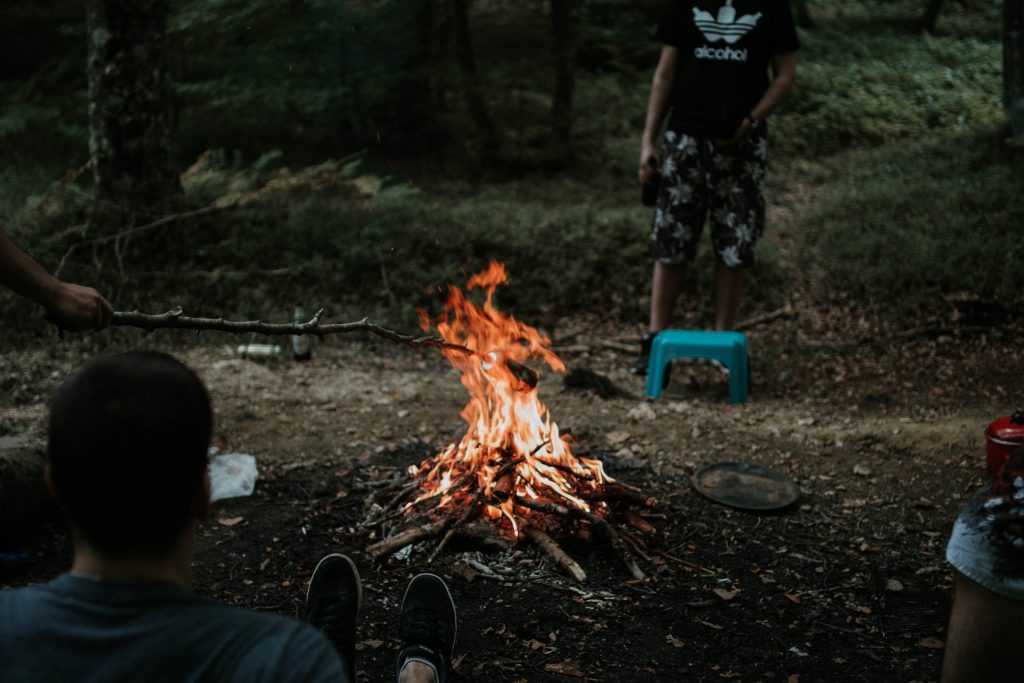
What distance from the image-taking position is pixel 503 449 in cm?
412

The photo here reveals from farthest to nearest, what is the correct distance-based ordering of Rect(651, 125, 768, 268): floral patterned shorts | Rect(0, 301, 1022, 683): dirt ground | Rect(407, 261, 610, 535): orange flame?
Rect(651, 125, 768, 268): floral patterned shorts → Rect(407, 261, 610, 535): orange flame → Rect(0, 301, 1022, 683): dirt ground

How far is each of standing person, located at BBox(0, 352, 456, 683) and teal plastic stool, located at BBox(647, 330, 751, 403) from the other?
14.5ft

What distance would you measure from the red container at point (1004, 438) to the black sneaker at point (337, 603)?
120 inches

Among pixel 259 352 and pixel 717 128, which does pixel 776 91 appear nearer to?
pixel 717 128

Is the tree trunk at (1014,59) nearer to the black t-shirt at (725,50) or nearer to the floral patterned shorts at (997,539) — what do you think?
the black t-shirt at (725,50)

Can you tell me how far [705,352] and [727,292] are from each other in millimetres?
661

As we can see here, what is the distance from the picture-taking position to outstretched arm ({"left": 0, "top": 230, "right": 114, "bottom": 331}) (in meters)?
2.40

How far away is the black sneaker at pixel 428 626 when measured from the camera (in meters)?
2.87

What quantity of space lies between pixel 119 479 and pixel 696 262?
23.6ft

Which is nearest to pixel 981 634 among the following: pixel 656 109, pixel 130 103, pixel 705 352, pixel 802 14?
pixel 705 352

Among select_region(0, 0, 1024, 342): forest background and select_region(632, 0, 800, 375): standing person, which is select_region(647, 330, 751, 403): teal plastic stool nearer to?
select_region(632, 0, 800, 375): standing person

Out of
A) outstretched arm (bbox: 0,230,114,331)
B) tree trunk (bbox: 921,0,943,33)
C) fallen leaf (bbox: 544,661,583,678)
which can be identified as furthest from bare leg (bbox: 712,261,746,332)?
tree trunk (bbox: 921,0,943,33)

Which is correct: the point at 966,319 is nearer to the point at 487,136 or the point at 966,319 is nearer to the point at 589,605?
the point at 589,605

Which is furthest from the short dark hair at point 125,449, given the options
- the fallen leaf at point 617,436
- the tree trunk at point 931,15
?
the tree trunk at point 931,15
